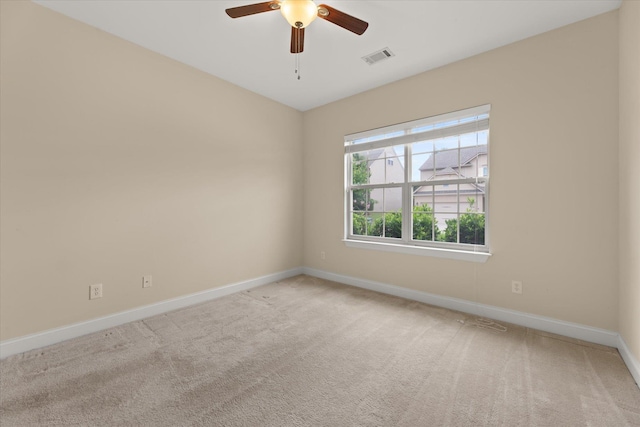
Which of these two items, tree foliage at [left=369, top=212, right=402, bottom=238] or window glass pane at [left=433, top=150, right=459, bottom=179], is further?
tree foliage at [left=369, top=212, right=402, bottom=238]

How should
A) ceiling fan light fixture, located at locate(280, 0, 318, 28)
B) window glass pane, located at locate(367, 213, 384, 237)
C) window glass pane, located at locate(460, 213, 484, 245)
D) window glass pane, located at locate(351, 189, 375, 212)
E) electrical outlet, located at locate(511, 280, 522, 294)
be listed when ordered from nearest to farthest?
ceiling fan light fixture, located at locate(280, 0, 318, 28)
electrical outlet, located at locate(511, 280, 522, 294)
window glass pane, located at locate(460, 213, 484, 245)
window glass pane, located at locate(367, 213, 384, 237)
window glass pane, located at locate(351, 189, 375, 212)

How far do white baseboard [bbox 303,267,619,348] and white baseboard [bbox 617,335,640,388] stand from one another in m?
0.10

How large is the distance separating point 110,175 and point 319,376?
2526 millimetres

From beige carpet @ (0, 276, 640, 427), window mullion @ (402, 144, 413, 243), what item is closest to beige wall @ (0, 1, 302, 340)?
beige carpet @ (0, 276, 640, 427)

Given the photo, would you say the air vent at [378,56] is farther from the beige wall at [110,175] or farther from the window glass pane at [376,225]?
the window glass pane at [376,225]

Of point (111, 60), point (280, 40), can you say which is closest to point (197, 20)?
point (280, 40)

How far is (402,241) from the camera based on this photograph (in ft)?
11.4

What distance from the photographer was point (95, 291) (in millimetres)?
2430

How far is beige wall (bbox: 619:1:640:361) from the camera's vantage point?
1.78 meters

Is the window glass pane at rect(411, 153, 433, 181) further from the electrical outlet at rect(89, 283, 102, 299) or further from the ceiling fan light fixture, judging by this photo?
the electrical outlet at rect(89, 283, 102, 299)

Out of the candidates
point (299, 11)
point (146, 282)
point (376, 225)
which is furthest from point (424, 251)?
point (146, 282)

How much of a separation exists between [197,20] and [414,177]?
2742mm

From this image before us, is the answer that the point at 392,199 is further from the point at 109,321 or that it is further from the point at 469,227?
the point at 109,321

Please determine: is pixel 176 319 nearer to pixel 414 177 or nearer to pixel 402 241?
pixel 402 241
